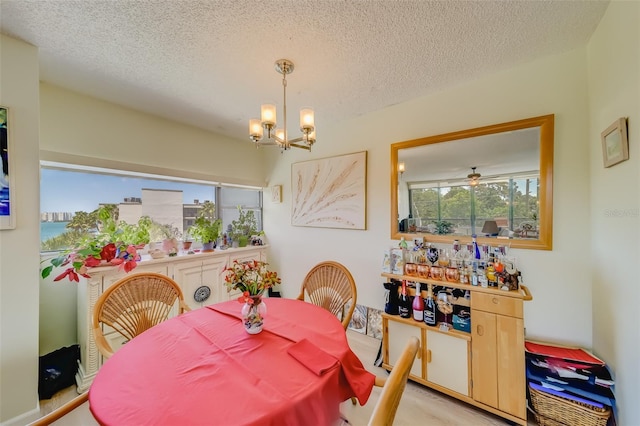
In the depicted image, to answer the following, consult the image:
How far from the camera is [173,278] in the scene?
8.05ft

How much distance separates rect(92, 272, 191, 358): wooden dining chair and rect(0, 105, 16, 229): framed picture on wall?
80 cm

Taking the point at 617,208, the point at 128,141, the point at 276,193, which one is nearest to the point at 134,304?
the point at 128,141

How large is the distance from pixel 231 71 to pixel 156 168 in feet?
4.94

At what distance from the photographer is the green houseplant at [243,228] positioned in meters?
3.25

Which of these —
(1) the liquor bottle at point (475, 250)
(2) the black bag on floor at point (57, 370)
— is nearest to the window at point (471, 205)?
(1) the liquor bottle at point (475, 250)

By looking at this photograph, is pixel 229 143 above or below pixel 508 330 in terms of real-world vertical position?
above

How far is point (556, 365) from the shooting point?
148 cm

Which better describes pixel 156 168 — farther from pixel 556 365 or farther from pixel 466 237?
pixel 556 365

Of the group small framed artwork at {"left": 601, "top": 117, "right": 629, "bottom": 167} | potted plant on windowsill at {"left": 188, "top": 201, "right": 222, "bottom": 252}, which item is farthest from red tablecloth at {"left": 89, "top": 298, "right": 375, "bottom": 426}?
small framed artwork at {"left": 601, "top": 117, "right": 629, "bottom": 167}

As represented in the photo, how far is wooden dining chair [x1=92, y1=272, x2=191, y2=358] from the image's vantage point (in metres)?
1.43

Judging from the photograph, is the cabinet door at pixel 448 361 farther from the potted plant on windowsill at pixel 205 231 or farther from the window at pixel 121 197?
the window at pixel 121 197

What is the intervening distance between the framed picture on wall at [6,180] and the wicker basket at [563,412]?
11.7 ft

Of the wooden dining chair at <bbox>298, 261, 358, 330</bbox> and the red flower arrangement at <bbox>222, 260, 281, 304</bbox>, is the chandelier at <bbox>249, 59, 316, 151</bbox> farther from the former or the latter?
the wooden dining chair at <bbox>298, 261, 358, 330</bbox>

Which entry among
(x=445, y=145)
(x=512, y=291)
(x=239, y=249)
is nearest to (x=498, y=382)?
(x=512, y=291)
